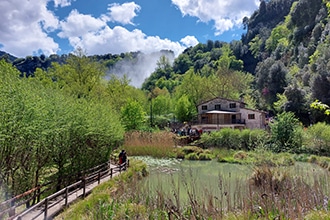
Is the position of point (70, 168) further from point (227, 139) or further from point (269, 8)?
point (269, 8)

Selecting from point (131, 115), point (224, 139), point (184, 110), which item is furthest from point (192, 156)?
point (184, 110)

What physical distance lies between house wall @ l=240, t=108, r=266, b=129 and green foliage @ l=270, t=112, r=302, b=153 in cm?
1196

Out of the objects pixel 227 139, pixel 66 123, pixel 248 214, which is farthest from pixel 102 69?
pixel 248 214

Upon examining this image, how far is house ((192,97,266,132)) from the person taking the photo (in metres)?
37.1

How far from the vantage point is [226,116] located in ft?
127

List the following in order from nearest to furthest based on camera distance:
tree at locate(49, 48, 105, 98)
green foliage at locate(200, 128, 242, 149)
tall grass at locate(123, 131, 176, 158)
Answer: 1. tall grass at locate(123, 131, 176, 158)
2. green foliage at locate(200, 128, 242, 149)
3. tree at locate(49, 48, 105, 98)

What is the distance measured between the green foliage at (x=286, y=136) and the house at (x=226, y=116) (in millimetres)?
11136

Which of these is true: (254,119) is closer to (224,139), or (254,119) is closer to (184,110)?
(184,110)

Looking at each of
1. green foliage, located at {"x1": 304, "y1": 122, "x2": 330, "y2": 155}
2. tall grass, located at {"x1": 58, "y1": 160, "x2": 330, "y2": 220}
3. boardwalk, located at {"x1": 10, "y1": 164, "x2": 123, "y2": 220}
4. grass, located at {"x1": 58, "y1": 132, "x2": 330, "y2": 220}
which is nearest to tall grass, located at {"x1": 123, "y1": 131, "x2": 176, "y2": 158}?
grass, located at {"x1": 58, "y1": 132, "x2": 330, "y2": 220}

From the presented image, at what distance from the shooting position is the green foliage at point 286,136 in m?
24.6

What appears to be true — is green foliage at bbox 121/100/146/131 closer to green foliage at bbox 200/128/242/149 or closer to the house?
the house

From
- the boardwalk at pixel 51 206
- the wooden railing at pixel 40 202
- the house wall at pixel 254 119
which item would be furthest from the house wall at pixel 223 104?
the boardwalk at pixel 51 206

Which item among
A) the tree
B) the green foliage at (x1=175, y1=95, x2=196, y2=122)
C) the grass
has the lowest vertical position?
the grass

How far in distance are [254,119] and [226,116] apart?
3.41 meters
